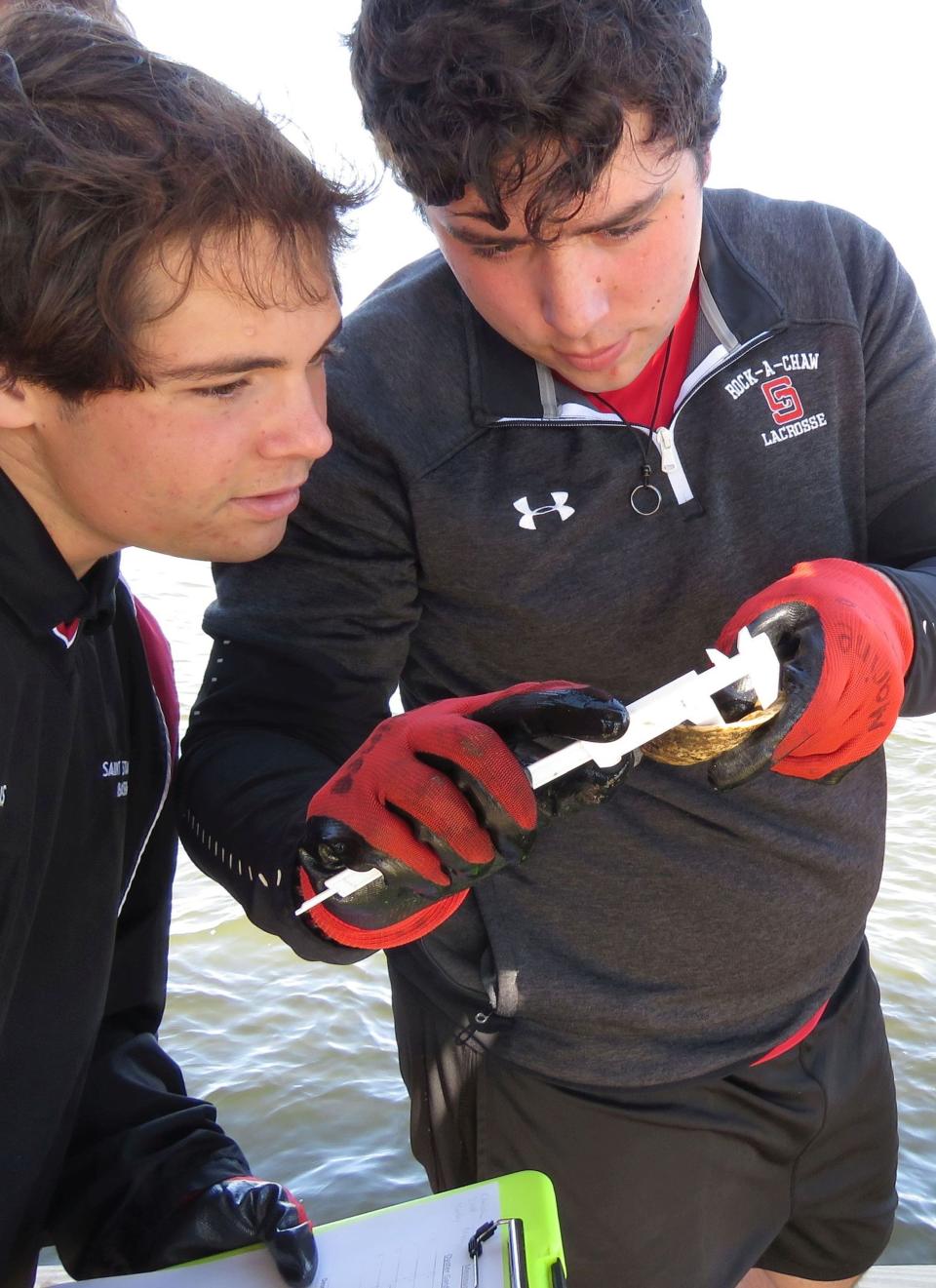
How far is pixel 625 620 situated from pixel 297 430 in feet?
1.73

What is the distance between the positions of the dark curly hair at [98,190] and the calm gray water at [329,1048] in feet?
7.61

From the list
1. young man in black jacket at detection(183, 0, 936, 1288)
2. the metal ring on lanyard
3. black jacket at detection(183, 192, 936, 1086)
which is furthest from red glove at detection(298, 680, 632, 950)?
the metal ring on lanyard

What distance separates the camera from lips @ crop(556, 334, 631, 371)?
1559mm

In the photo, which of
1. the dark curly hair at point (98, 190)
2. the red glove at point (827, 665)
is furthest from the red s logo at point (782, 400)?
the dark curly hair at point (98, 190)

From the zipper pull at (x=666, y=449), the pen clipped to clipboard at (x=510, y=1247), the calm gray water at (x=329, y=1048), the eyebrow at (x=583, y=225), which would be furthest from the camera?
the calm gray water at (x=329, y=1048)

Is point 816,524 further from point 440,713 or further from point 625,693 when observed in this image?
point 440,713

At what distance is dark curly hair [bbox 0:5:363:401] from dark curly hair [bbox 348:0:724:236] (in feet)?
0.63

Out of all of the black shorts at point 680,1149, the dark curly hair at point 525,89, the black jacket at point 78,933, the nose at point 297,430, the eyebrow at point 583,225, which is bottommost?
the black shorts at point 680,1149

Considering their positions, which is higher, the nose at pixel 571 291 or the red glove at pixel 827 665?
the nose at pixel 571 291

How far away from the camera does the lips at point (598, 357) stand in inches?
61.4

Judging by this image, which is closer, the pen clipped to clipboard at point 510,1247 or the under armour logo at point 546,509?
the pen clipped to clipboard at point 510,1247

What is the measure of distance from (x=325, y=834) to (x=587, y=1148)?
0.74 metres

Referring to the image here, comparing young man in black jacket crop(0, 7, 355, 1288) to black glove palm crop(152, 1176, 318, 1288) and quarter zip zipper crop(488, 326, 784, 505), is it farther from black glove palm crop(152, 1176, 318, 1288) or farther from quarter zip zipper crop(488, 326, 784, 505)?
quarter zip zipper crop(488, 326, 784, 505)

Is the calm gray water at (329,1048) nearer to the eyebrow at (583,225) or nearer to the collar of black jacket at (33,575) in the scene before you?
the collar of black jacket at (33,575)
